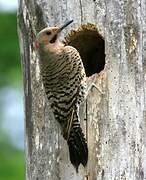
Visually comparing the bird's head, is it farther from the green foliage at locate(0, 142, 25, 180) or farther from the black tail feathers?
the green foliage at locate(0, 142, 25, 180)

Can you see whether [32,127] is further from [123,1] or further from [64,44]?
[123,1]

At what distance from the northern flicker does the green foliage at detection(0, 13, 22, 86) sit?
3.75 m

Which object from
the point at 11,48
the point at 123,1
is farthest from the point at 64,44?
the point at 11,48

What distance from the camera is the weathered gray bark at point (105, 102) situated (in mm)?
5793

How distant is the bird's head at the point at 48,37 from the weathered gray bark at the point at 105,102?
0.25 ft

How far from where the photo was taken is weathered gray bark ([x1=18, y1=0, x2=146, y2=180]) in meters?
5.79

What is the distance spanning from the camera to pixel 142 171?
18.9 feet

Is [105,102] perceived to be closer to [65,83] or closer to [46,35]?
[65,83]

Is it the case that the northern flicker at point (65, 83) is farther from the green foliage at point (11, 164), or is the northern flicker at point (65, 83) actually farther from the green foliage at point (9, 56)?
the green foliage at point (9, 56)

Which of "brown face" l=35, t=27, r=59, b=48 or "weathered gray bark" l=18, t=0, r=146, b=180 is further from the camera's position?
"brown face" l=35, t=27, r=59, b=48

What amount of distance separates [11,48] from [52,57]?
3.81 m

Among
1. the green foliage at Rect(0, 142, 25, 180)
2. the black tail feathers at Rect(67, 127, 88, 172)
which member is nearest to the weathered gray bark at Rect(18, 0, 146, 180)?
the black tail feathers at Rect(67, 127, 88, 172)

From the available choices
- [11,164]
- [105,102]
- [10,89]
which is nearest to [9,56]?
[10,89]

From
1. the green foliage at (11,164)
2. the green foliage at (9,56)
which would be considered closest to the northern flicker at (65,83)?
the green foliage at (11,164)
